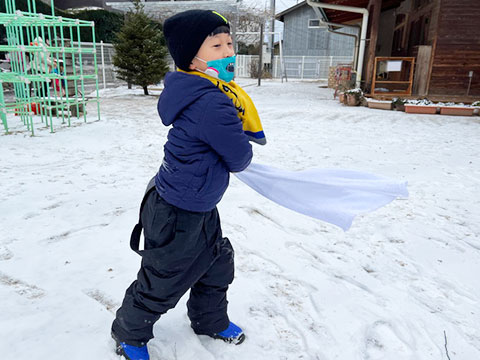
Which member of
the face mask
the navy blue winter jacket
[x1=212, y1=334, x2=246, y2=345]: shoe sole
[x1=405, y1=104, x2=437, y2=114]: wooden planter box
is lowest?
[x1=212, y1=334, x2=246, y2=345]: shoe sole

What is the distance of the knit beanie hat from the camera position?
4.66ft

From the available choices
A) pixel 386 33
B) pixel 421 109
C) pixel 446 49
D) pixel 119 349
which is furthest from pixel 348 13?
pixel 119 349

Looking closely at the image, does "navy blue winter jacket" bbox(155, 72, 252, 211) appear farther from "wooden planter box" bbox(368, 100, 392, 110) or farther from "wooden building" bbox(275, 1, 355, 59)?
"wooden building" bbox(275, 1, 355, 59)

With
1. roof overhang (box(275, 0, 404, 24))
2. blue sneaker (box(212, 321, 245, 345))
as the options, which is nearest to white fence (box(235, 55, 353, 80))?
roof overhang (box(275, 0, 404, 24))

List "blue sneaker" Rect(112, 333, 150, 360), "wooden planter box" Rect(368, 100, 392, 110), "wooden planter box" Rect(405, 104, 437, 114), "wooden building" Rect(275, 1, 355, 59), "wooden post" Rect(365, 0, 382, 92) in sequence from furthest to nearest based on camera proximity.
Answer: "wooden building" Rect(275, 1, 355, 59) < "wooden post" Rect(365, 0, 382, 92) < "wooden planter box" Rect(368, 100, 392, 110) < "wooden planter box" Rect(405, 104, 437, 114) < "blue sneaker" Rect(112, 333, 150, 360)

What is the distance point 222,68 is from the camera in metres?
1.50

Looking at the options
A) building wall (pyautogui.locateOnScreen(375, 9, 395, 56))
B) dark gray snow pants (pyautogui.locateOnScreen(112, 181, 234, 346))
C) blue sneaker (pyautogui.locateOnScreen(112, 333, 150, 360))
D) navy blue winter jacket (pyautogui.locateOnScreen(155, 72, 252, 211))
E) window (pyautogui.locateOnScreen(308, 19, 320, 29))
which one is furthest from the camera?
window (pyautogui.locateOnScreen(308, 19, 320, 29))

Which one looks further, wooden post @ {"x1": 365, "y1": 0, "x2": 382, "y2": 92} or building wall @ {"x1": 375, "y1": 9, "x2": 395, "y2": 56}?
building wall @ {"x1": 375, "y1": 9, "x2": 395, "y2": 56}

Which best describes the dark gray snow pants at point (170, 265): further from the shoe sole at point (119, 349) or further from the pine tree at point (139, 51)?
the pine tree at point (139, 51)

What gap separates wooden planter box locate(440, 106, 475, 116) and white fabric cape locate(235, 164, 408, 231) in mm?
9086

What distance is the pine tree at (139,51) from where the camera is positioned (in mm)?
12852

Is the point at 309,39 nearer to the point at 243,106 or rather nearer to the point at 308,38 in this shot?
the point at 308,38

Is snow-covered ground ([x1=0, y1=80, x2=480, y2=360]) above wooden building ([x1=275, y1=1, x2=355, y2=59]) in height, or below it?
below

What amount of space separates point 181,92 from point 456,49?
451 inches
